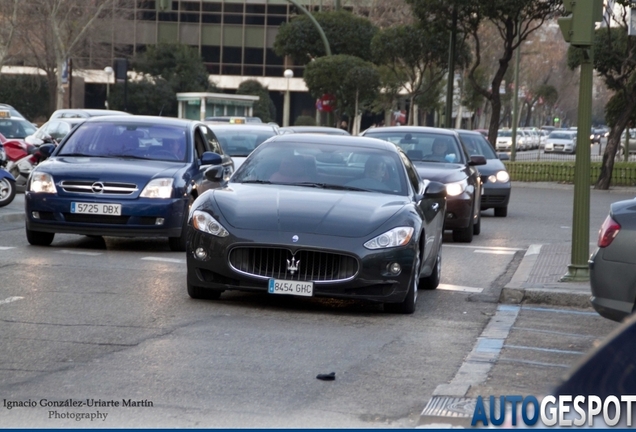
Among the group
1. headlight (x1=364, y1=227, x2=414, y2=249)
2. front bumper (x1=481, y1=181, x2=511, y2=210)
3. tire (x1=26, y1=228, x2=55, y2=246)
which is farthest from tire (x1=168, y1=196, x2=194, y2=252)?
front bumper (x1=481, y1=181, x2=511, y2=210)

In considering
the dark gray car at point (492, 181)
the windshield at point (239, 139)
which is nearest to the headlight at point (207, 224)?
the windshield at point (239, 139)

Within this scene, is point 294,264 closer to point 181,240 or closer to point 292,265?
point 292,265

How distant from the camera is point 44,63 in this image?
246ft

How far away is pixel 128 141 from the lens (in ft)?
47.4

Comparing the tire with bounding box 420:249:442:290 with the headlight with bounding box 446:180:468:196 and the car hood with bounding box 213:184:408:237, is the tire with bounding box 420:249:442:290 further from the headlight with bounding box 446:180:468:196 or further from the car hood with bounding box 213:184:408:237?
the headlight with bounding box 446:180:468:196

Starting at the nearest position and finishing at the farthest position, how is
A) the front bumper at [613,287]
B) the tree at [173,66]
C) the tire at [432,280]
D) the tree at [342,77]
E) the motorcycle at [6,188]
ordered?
1. the front bumper at [613,287]
2. the tire at [432,280]
3. the motorcycle at [6,188]
4. the tree at [342,77]
5. the tree at [173,66]

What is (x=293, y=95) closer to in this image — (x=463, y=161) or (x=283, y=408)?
(x=463, y=161)

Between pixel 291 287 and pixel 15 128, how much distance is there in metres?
21.7

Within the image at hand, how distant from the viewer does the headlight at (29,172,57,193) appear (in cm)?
1323

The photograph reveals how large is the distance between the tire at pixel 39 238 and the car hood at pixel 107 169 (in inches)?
29.6

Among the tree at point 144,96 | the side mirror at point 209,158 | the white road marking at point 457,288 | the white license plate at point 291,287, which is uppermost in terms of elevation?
the tree at point 144,96

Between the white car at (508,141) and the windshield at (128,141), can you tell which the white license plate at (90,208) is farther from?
the white car at (508,141)

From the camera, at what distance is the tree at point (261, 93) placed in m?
78.9

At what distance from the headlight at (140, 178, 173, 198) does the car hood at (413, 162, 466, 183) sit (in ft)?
14.0
